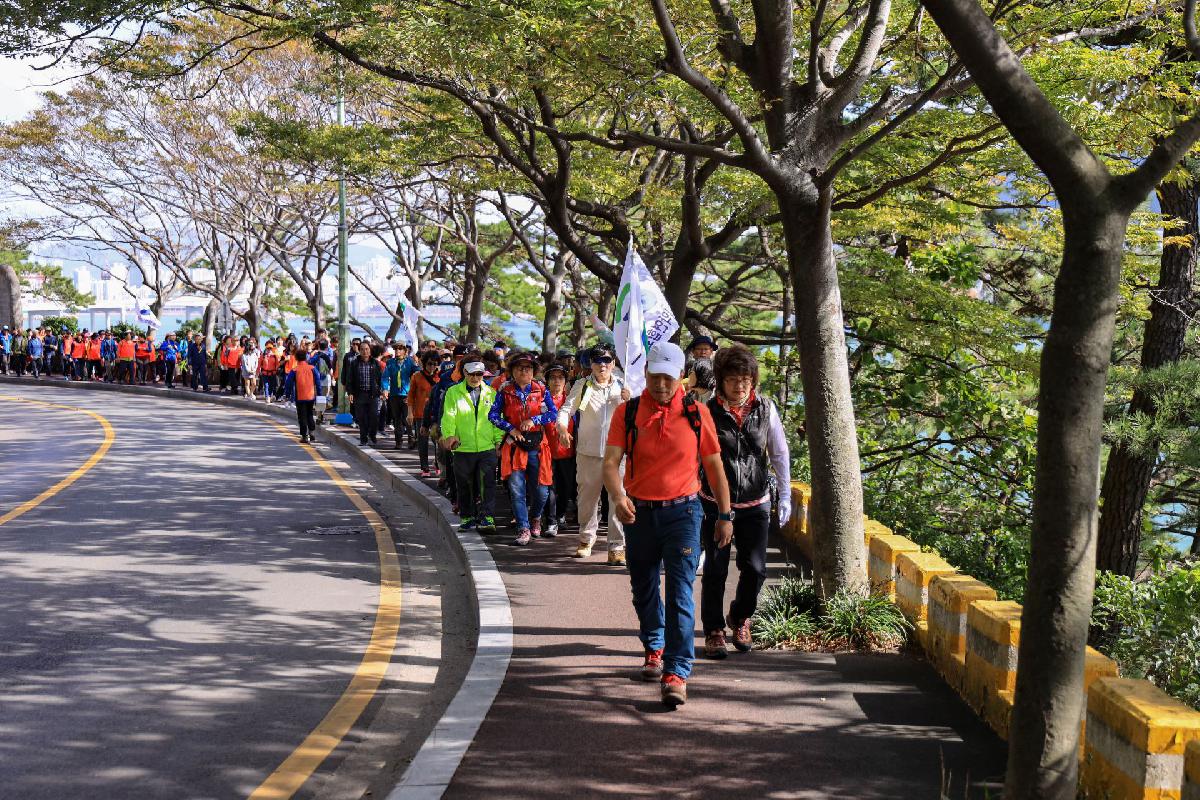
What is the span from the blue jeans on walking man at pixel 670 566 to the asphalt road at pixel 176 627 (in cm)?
151

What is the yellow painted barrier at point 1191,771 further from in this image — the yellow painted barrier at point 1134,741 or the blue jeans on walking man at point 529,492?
the blue jeans on walking man at point 529,492

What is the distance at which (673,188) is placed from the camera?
1970 centimetres

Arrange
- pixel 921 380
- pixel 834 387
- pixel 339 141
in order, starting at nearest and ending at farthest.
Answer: pixel 834 387, pixel 921 380, pixel 339 141

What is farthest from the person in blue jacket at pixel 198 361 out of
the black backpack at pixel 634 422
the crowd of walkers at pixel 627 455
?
the black backpack at pixel 634 422

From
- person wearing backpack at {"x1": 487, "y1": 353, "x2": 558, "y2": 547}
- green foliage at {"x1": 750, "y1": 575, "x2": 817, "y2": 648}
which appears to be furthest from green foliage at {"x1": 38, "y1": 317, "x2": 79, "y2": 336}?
green foliage at {"x1": 750, "y1": 575, "x2": 817, "y2": 648}

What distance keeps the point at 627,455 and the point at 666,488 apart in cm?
32

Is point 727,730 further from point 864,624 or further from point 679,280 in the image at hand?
point 679,280

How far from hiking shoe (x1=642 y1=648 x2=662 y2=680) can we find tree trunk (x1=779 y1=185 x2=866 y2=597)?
1.49 metres

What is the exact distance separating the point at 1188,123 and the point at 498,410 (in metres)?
7.93

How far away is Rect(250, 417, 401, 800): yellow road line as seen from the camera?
5.69 meters

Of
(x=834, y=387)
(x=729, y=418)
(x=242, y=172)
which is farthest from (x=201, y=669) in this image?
(x=242, y=172)

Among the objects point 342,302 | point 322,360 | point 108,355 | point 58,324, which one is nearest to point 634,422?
point 342,302

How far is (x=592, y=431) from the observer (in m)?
10.6

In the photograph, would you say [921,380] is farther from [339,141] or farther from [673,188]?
[339,141]
